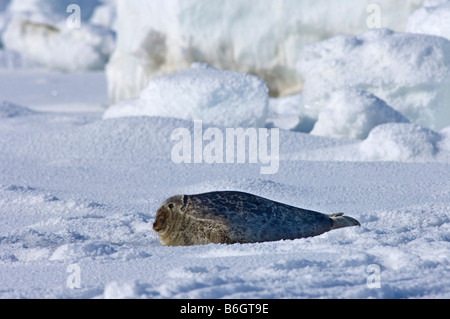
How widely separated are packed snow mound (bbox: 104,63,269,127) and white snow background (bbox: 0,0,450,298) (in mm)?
12

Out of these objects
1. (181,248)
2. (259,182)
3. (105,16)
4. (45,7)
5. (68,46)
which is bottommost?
(181,248)

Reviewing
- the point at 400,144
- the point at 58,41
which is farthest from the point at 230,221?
the point at 58,41

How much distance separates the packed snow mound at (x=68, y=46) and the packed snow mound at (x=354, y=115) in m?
8.07

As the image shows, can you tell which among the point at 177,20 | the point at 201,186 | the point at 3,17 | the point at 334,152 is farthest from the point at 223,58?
the point at 3,17

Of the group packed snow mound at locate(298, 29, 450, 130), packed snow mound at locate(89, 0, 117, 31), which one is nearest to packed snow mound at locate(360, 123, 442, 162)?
packed snow mound at locate(298, 29, 450, 130)

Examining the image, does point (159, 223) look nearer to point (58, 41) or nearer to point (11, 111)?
point (11, 111)

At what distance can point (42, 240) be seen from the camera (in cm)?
308

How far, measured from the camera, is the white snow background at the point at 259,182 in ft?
7.73

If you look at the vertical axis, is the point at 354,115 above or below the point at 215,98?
below

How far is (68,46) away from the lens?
43.2ft

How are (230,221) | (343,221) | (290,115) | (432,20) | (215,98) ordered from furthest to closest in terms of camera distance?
1. (290,115)
2. (432,20)
3. (215,98)
4. (343,221)
5. (230,221)

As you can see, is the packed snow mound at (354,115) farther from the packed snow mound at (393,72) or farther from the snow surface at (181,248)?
the packed snow mound at (393,72)

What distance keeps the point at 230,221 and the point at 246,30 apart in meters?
5.55
